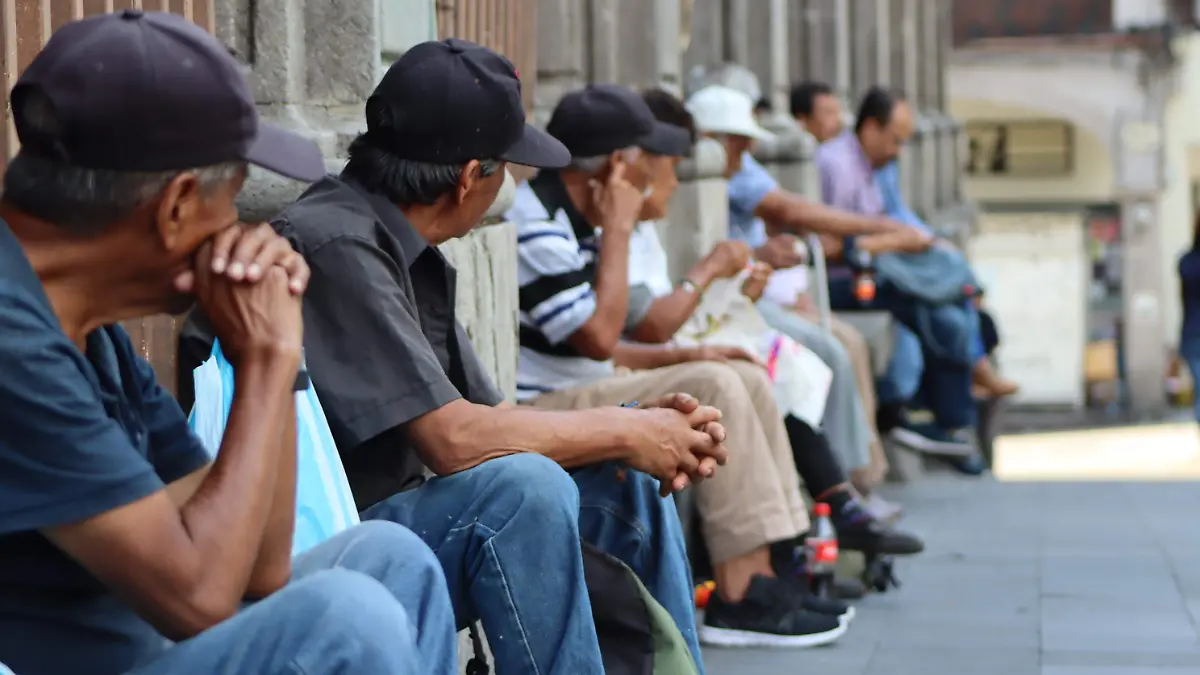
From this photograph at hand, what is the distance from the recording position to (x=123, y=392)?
242 centimetres

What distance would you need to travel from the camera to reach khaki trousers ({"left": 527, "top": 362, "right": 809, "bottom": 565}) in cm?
467

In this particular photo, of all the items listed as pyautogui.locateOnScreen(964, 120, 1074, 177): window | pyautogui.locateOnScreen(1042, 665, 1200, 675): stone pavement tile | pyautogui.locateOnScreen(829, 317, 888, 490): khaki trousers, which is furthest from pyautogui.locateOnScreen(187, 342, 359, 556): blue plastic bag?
pyautogui.locateOnScreen(964, 120, 1074, 177): window

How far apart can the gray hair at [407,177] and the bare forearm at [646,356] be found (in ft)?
5.99

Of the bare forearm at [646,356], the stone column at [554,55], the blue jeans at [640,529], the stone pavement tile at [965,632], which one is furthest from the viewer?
the stone column at [554,55]

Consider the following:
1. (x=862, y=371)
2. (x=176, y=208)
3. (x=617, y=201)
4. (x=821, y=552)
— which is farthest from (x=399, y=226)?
(x=862, y=371)

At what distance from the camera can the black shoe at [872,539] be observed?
5910mm

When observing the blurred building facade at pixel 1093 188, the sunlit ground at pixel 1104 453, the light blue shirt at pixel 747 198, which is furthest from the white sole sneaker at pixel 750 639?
the blurred building facade at pixel 1093 188

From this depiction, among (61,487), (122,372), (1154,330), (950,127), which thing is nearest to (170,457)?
(122,372)

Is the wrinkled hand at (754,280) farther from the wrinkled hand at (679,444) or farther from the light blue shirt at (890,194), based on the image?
the light blue shirt at (890,194)

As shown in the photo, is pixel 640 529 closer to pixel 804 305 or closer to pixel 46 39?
pixel 46 39

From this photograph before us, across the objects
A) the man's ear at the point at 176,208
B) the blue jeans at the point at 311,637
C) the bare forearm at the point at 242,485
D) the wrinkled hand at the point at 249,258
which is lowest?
the blue jeans at the point at 311,637

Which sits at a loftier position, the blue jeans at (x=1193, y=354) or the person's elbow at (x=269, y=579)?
the person's elbow at (x=269, y=579)

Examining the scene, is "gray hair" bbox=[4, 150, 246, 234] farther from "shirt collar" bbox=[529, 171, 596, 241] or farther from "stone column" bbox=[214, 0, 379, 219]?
"shirt collar" bbox=[529, 171, 596, 241]

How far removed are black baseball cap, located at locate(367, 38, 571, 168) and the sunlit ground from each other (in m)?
16.6
